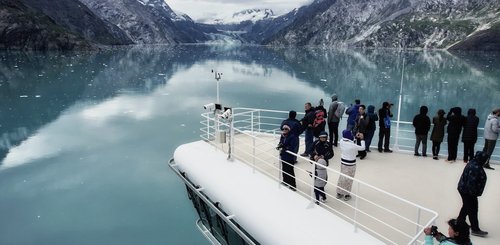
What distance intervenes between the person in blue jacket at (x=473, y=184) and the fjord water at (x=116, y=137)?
7144 mm

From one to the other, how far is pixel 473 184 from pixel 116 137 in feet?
63.4

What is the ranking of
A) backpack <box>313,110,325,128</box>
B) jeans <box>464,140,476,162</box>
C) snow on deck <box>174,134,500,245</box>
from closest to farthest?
snow on deck <box>174,134,500,245</box> < jeans <box>464,140,476,162</box> < backpack <box>313,110,325,128</box>

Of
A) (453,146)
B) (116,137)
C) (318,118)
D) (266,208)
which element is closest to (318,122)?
(318,118)

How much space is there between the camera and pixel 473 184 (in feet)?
21.4

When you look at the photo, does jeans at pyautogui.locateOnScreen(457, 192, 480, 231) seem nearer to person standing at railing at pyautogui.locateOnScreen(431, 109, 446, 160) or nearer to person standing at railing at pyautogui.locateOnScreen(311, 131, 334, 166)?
person standing at railing at pyautogui.locateOnScreen(311, 131, 334, 166)

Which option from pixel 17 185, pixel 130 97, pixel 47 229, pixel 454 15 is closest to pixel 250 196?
pixel 47 229

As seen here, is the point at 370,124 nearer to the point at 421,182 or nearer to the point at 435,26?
the point at 421,182

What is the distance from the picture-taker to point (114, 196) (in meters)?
14.0

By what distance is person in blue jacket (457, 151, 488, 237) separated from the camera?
648 cm

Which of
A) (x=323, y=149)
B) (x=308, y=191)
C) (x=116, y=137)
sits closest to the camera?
(x=323, y=149)

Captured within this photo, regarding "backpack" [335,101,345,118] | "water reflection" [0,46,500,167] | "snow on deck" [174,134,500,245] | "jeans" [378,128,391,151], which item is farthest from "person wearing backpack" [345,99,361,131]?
"water reflection" [0,46,500,167]

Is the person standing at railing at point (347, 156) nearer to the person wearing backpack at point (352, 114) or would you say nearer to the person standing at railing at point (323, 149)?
the person standing at railing at point (323, 149)

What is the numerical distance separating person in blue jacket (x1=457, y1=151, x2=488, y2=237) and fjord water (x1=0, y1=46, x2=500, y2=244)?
7.14m

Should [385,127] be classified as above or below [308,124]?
below
